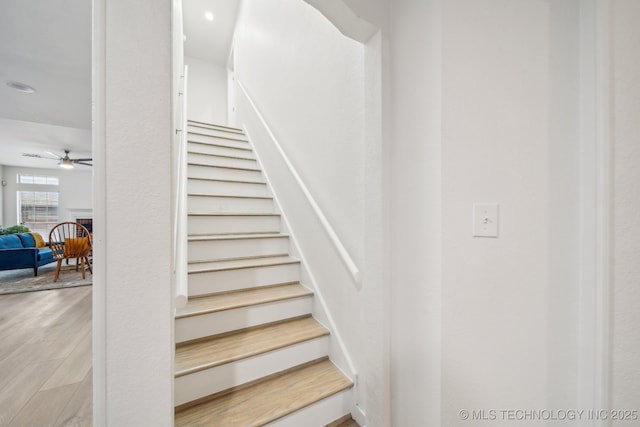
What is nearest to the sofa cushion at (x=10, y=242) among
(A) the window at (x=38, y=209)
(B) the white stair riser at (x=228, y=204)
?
(A) the window at (x=38, y=209)

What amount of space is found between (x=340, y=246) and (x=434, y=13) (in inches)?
45.7

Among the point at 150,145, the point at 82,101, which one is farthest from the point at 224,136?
the point at 150,145

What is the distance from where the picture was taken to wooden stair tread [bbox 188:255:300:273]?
170 cm

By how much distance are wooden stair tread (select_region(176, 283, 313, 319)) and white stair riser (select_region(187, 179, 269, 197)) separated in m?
1.10

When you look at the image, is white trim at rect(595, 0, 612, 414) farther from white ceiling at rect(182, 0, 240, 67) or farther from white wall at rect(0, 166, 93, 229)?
white wall at rect(0, 166, 93, 229)

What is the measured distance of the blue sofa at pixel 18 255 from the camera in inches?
174

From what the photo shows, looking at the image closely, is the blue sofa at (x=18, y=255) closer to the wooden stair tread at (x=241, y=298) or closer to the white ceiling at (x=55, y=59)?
the white ceiling at (x=55, y=59)

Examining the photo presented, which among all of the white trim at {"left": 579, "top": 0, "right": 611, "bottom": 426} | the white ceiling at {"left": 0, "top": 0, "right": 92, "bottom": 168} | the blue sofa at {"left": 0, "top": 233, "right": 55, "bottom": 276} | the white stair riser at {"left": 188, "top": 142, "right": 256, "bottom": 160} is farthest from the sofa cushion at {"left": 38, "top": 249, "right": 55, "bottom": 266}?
the white trim at {"left": 579, "top": 0, "right": 611, "bottom": 426}

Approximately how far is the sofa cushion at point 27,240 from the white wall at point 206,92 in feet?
14.2

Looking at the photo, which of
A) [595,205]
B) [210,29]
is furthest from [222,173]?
[210,29]

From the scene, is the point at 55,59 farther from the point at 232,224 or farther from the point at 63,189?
the point at 63,189

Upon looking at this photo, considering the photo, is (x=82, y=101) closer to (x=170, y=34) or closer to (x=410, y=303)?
(x=170, y=34)

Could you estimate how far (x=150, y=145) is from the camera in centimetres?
71

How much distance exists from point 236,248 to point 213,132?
87.6 inches
